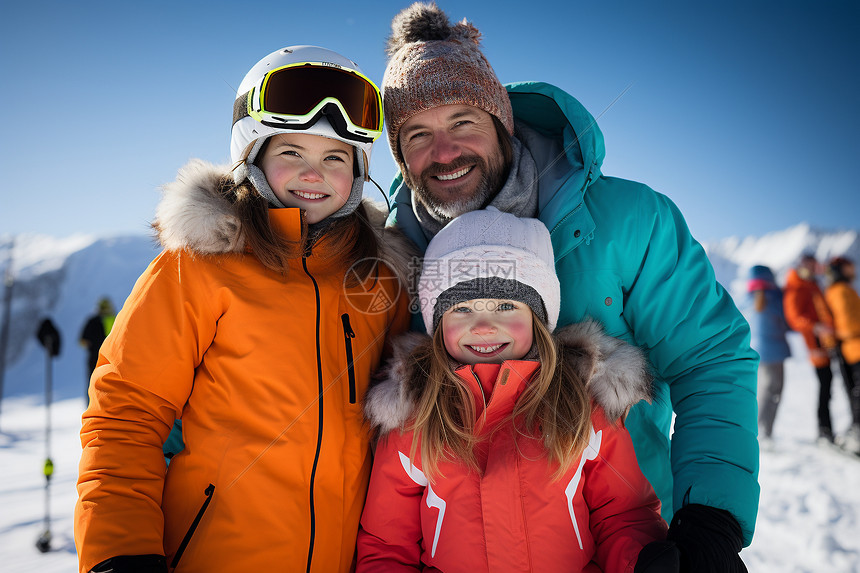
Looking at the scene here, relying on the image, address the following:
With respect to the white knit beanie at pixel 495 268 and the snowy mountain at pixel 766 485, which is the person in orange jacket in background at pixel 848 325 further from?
the white knit beanie at pixel 495 268

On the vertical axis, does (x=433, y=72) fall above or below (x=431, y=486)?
above

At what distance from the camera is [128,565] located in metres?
1.39

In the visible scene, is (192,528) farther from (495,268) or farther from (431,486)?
(495,268)

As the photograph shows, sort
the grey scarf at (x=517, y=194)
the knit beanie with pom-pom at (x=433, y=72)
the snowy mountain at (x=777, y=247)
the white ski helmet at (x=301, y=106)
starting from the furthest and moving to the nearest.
Answer: the snowy mountain at (x=777, y=247) → the knit beanie with pom-pom at (x=433, y=72) → the grey scarf at (x=517, y=194) → the white ski helmet at (x=301, y=106)

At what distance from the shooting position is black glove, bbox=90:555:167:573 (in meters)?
1.38

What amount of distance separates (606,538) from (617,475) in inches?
8.3

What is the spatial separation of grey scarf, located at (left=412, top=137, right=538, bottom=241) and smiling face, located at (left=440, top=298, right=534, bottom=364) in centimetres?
52

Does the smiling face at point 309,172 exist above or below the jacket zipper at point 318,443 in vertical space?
above

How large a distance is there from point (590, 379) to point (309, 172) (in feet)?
4.57

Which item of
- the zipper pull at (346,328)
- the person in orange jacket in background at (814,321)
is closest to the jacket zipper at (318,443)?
the zipper pull at (346,328)

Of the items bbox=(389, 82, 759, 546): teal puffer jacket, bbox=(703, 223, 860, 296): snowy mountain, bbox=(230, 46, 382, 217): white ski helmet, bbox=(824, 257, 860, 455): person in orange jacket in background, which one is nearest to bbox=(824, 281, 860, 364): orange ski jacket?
bbox=(824, 257, 860, 455): person in orange jacket in background

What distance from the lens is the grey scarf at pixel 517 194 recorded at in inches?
89.2

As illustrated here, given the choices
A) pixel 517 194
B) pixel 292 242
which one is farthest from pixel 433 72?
pixel 292 242

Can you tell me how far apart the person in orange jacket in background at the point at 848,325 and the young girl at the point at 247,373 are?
6205 mm
